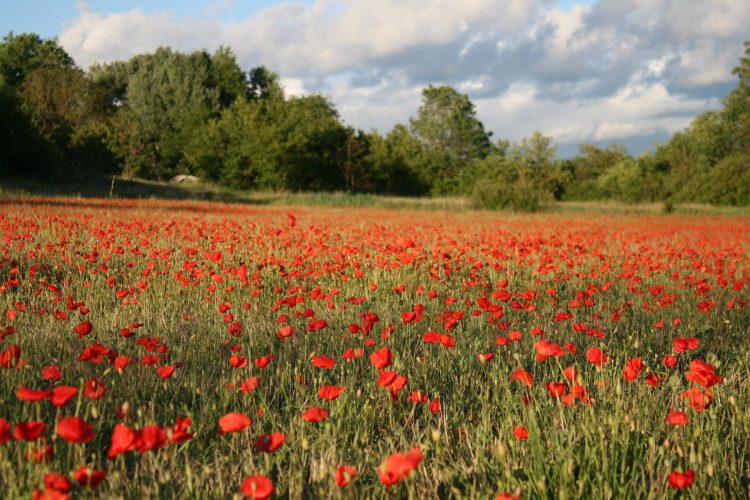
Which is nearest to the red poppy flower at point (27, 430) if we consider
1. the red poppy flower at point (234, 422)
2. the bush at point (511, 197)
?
the red poppy flower at point (234, 422)

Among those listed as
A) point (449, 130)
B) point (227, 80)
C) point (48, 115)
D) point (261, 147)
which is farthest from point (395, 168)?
point (48, 115)

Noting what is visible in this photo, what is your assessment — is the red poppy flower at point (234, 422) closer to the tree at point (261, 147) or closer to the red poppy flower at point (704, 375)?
the red poppy flower at point (704, 375)

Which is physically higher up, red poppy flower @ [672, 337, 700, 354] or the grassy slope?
the grassy slope

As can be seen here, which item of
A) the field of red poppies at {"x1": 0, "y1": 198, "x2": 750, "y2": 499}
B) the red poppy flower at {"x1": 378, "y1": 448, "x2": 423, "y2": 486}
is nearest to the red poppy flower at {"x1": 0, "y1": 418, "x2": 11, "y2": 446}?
the field of red poppies at {"x1": 0, "y1": 198, "x2": 750, "y2": 499}

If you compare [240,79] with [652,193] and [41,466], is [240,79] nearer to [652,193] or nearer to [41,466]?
[652,193]

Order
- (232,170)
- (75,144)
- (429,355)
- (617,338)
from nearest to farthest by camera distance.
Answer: (429,355) < (617,338) < (75,144) < (232,170)

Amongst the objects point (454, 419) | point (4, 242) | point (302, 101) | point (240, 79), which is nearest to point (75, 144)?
point (302, 101)

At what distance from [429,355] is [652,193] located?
160ft

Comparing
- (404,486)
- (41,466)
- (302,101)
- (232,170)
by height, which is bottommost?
(404,486)

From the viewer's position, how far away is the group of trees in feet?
126

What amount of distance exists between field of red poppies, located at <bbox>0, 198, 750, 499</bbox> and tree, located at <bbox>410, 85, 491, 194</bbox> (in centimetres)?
5576

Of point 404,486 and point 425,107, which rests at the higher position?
point 425,107

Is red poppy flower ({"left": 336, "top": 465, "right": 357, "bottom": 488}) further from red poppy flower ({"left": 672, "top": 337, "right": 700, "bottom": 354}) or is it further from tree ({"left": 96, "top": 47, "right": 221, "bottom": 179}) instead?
tree ({"left": 96, "top": 47, "right": 221, "bottom": 179})

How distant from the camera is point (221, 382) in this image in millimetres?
2955
